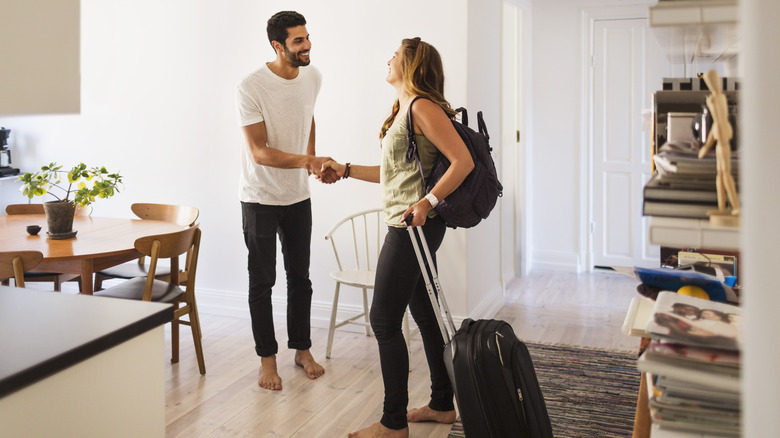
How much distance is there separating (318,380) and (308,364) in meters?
0.12

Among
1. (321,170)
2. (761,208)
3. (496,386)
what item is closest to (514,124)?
(321,170)

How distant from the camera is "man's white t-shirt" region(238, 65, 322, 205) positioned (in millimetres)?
3295

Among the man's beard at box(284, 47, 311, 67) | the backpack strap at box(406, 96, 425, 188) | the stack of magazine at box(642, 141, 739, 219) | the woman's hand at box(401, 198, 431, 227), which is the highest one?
the man's beard at box(284, 47, 311, 67)

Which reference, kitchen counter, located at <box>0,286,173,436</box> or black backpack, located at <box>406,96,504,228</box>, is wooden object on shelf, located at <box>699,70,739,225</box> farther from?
black backpack, located at <box>406,96,504,228</box>

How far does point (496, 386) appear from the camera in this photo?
2.30 m

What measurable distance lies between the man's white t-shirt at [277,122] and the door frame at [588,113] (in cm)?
302

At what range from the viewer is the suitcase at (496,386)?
2289mm

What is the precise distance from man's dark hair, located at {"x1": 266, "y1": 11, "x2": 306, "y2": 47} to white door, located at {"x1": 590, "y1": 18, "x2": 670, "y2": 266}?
10.6ft

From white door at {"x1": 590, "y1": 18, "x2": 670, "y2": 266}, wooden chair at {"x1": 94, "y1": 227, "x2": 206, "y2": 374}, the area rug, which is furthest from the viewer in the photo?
white door at {"x1": 590, "y1": 18, "x2": 670, "y2": 266}

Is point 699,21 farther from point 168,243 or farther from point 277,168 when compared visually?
point 168,243

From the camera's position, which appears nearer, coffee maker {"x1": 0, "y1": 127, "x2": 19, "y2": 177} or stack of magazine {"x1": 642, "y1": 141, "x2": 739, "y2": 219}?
stack of magazine {"x1": 642, "y1": 141, "x2": 739, "y2": 219}

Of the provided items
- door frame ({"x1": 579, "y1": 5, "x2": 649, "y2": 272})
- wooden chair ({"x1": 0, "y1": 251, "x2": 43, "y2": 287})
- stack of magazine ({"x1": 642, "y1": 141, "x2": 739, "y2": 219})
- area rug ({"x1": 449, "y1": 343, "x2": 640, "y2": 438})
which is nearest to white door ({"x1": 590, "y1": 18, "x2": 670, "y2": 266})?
door frame ({"x1": 579, "y1": 5, "x2": 649, "y2": 272})

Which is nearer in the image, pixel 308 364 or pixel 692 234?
pixel 692 234

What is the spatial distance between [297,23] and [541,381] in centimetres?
196
